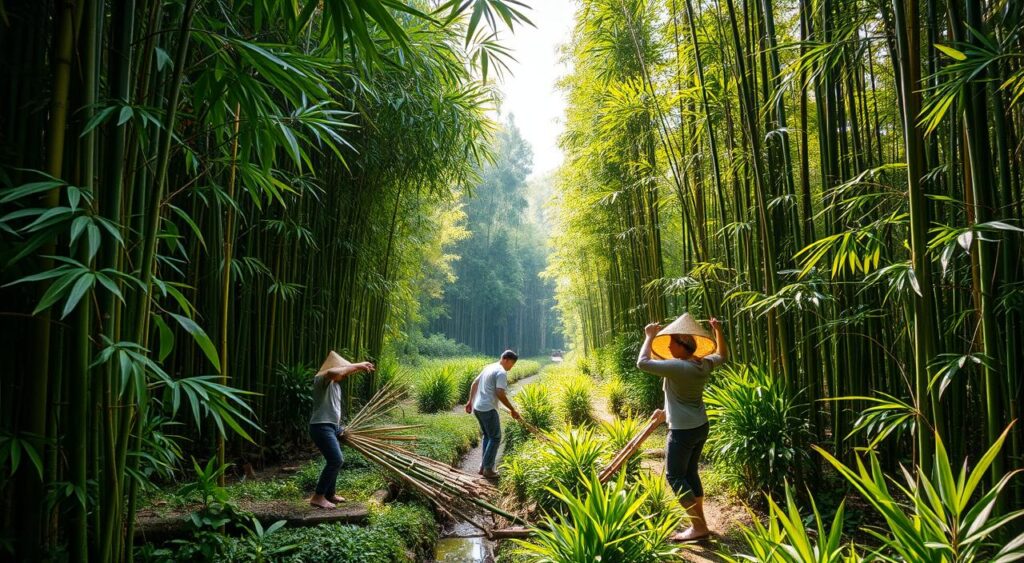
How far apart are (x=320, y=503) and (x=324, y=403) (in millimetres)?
667

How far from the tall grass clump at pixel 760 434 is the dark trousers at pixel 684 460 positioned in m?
0.45

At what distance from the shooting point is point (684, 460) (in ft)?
9.50

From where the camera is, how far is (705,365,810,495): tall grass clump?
120 inches

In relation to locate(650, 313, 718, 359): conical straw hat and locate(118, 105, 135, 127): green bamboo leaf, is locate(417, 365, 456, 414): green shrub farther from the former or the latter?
locate(118, 105, 135, 127): green bamboo leaf

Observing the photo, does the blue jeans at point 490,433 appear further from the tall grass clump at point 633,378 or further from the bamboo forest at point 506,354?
the tall grass clump at point 633,378

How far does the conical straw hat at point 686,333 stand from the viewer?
293 centimetres

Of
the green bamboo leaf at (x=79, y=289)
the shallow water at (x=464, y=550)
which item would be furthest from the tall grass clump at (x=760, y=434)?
the green bamboo leaf at (x=79, y=289)

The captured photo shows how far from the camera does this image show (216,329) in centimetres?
358

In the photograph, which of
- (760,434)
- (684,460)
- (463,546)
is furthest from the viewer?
(463,546)

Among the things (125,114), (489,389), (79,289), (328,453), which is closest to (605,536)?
(79,289)

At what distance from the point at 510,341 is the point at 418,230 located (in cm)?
2100

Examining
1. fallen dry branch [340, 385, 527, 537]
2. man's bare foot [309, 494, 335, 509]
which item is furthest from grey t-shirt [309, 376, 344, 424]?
man's bare foot [309, 494, 335, 509]

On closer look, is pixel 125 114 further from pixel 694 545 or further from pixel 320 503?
pixel 694 545

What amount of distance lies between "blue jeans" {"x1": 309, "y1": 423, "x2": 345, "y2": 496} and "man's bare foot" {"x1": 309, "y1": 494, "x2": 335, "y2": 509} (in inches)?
1.6
